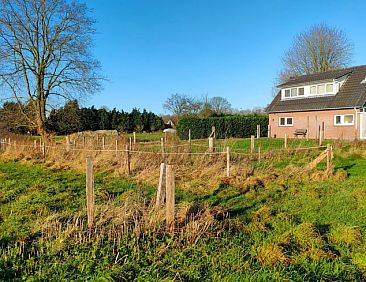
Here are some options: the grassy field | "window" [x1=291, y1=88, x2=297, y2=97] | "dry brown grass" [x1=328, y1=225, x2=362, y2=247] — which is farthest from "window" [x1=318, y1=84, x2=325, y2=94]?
"dry brown grass" [x1=328, y1=225, x2=362, y2=247]

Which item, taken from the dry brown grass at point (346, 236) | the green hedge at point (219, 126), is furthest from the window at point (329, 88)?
the dry brown grass at point (346, 236)

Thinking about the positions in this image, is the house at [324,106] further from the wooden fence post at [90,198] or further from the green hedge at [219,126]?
the wooden fence post at [90,198]

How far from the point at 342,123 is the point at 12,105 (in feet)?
91.2

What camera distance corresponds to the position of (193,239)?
4926mm

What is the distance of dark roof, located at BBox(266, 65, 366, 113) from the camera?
81.7 feet

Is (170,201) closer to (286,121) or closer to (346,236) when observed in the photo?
(346,236)

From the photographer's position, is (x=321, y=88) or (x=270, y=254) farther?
(x=321, y=88)

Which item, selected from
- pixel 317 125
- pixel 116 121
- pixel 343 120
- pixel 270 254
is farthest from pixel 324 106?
pixel 116 121

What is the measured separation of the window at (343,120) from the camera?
25.0m

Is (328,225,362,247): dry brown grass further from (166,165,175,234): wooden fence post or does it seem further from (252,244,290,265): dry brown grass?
(166,165,175,234): wooden fence post

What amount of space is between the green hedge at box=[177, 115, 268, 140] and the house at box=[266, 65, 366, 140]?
370 cm

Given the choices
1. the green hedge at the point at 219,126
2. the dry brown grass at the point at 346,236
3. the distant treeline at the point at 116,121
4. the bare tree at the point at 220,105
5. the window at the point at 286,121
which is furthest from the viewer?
the bare tree at the point at 220,105

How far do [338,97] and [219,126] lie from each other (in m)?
12.4

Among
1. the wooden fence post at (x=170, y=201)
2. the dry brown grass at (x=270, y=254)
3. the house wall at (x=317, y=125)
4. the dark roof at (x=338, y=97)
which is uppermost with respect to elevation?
the dark roof at (x=338, y=97)
